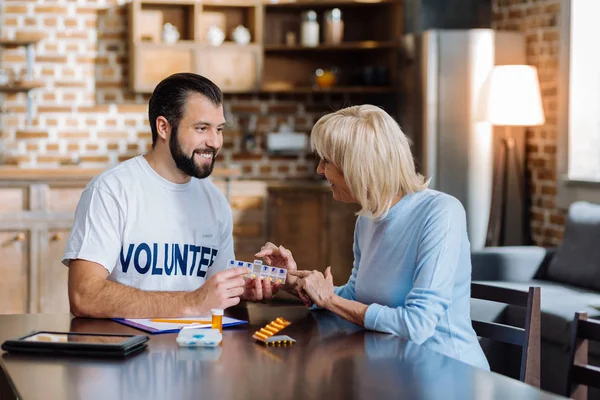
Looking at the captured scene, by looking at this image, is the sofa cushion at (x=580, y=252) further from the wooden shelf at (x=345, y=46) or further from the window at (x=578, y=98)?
the wooden shelf at (x=345, y=46)

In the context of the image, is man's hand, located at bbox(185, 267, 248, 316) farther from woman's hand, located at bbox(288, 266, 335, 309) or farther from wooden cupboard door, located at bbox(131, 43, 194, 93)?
wooden cupboard door, located at bbox(131, 43, 194, 93)

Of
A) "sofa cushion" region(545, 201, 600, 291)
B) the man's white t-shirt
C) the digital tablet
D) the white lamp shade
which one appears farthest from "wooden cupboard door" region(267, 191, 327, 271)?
the digital tablet

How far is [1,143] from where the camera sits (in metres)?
6.36

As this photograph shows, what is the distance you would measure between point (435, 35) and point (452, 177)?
2.91 ft

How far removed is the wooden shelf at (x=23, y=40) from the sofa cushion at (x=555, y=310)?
3705mm

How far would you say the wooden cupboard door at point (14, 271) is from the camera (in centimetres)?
514

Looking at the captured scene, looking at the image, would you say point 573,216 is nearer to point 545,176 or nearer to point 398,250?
point 545,176

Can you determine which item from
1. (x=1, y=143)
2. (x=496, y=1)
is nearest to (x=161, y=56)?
(x=1, y=143)

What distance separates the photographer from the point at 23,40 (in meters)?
6.20

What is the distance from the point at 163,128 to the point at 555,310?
2.06 meters

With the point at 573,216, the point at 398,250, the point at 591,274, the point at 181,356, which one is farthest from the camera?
the point at 573,216

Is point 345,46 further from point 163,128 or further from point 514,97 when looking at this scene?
point 163,128

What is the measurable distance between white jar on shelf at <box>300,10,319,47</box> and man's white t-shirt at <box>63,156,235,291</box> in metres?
3.96

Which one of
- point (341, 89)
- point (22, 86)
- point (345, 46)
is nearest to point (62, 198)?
point (22, 86)
